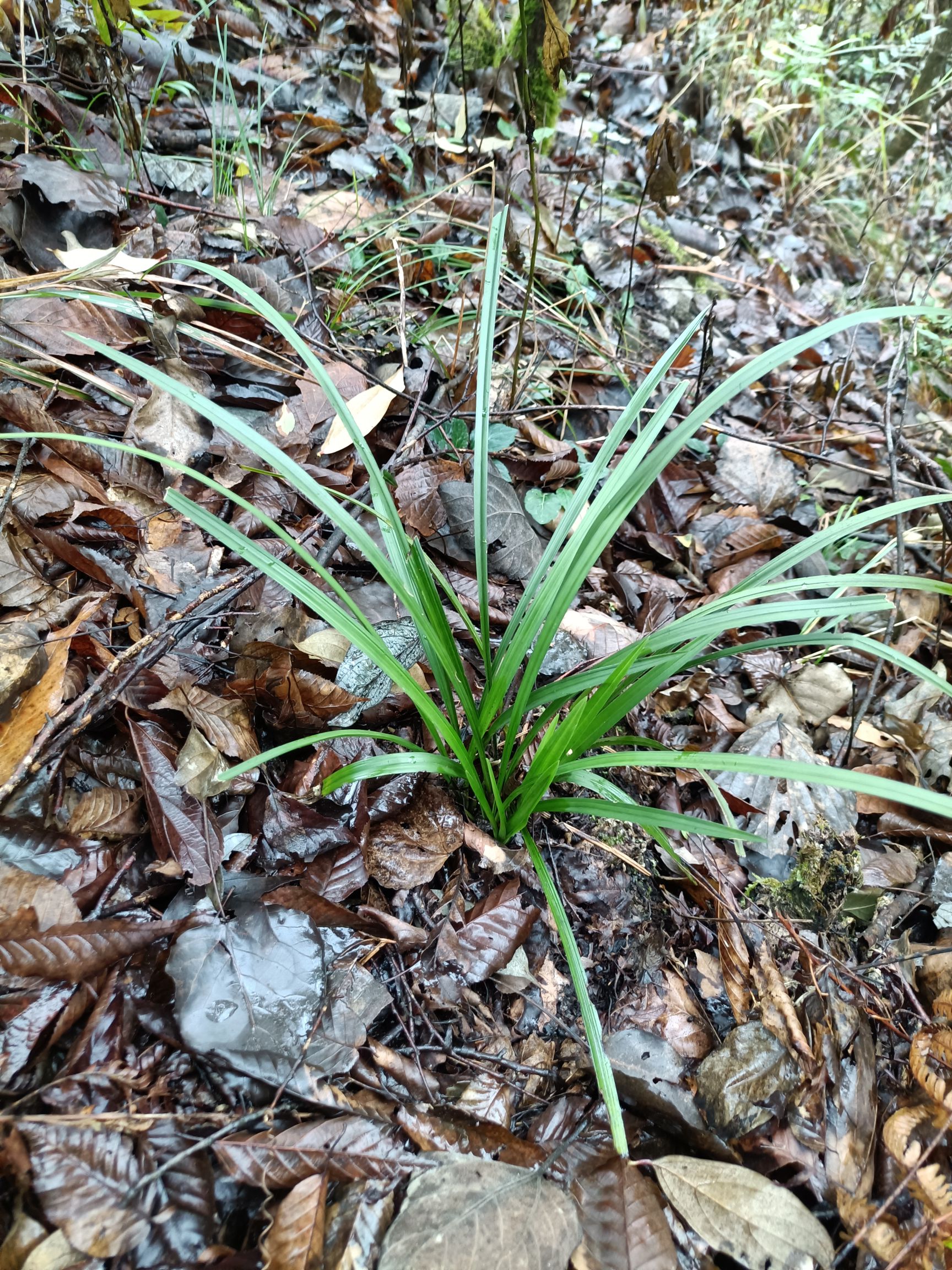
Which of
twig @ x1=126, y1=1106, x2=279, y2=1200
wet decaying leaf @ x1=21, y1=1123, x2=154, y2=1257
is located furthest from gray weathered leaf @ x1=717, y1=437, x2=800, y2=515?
wet decaying leaf @ x1=21, y1=1123, x2=154, y2=1257

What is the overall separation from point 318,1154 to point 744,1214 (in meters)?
0.68

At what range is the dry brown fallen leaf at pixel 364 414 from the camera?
1.83 metres

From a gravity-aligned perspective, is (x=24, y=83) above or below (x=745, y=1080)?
above

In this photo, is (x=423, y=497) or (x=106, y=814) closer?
(x=106, y=814)

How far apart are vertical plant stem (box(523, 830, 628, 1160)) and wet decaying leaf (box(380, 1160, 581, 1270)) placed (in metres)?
0.13

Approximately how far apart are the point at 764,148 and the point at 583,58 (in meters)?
1.29

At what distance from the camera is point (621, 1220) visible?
1.08m

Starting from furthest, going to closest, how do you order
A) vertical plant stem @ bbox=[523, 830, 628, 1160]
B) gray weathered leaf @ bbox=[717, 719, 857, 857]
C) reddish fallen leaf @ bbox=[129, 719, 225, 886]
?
1. gray weathered leaf @ bbox=[717, 719, 857, 857]
2. reddish fallen leaf @ bbox=[129, 719, 225, 886]
3. vertical plant stem @ bbox=[523, 830, 628, 1160]

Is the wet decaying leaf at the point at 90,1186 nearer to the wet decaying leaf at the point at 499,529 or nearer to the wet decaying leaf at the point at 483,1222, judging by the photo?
the wet decaying leaf at the point at 483,1222

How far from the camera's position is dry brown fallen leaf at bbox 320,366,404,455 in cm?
183

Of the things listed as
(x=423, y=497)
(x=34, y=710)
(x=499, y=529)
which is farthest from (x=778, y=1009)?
(x=34, y=710)

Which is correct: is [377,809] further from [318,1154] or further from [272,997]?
[318,1154]

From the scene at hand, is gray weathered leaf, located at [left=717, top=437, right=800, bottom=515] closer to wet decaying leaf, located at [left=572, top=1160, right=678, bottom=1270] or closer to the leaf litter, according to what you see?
the leaf litter

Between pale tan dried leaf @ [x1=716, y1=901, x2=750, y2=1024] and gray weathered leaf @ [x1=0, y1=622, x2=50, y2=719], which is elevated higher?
gray weathered leaf @ [x1=0, y1=622, x2=50, y2=719]
